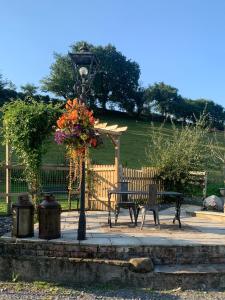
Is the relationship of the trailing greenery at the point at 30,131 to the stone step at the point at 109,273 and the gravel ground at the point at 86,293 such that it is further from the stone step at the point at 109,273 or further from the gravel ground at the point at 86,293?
the gravel ground at the point at 86,293

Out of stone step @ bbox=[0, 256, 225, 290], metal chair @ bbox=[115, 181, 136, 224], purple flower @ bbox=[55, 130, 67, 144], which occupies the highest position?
purple flower @ bbox=[55, 130, 67, 144]

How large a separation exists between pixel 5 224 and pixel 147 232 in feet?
12.0

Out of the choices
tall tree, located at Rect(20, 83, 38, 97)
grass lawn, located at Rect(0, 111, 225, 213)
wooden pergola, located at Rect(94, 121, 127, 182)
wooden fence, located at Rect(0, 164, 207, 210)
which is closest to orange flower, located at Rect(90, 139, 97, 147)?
grass lawn, located at Rect(0, 111, 225, 213)

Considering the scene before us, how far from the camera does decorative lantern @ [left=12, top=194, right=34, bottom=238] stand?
27.0 ft

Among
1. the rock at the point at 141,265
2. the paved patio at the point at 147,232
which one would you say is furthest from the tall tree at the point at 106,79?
the rock at the point at 141,265

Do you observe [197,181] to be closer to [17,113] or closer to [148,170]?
[148,170]

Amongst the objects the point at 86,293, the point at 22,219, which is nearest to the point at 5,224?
the point at 22,219

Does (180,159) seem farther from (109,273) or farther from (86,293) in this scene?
(86,293)

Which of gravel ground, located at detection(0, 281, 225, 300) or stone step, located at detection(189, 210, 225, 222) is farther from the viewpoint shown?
stone step, located at detection(189, 210, 225, 222)

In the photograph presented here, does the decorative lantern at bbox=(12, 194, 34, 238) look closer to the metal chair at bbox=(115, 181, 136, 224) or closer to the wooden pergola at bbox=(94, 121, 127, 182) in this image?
the metal chair at bbox=(115, 181, 136, 224)

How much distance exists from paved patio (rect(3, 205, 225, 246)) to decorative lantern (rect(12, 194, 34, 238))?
198 mm

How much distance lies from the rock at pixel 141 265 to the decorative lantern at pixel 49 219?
1.59 m

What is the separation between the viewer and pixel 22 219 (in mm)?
8312

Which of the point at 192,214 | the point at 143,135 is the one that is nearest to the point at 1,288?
the point at 192,214
